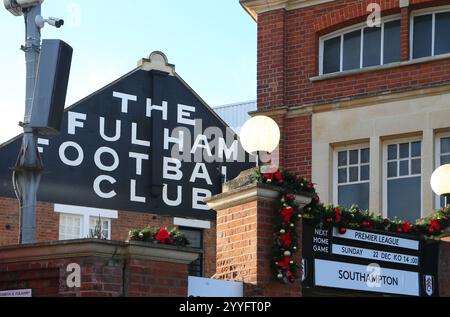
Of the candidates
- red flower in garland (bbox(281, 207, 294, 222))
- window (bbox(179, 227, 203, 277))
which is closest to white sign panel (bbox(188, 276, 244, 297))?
red flower in garland (bbox(281, 207, 294, 222))

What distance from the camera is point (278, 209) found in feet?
42.9

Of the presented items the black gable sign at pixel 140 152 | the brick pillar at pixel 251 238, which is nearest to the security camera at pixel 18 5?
the brick pillar at pixel 251 238

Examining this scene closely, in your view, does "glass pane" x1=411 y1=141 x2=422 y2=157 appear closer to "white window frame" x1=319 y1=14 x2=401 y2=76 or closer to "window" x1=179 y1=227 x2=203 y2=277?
"white window frame" x1=319 y1=14 x2=401 y2=76

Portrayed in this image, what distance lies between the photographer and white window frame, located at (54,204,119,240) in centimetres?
2904

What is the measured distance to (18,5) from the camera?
13219 millimetres

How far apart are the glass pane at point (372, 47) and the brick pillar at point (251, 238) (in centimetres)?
926

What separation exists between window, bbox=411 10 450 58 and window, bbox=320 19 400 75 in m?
0.42

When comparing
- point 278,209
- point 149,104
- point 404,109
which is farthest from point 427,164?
point 149,104

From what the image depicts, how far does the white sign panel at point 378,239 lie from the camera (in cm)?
1398

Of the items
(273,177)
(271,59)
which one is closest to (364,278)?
(273,177)

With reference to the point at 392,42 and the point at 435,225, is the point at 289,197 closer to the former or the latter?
the point at 435,225

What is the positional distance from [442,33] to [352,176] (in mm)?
3399
